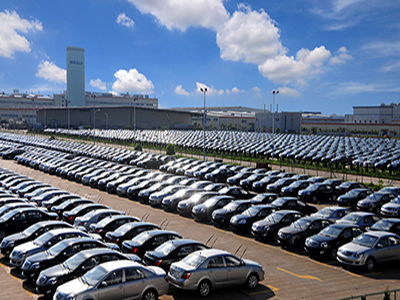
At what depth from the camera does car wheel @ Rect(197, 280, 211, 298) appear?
1081cm

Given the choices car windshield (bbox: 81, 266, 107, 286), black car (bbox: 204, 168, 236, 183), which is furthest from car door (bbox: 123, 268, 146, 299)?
black car (bbox: 204, 168, 236, 183)

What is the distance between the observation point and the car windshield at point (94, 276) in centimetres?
963

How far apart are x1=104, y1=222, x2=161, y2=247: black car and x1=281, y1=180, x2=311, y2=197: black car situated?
1440cm

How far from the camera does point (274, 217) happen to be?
58.6 ft

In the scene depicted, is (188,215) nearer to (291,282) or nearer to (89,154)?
(291,282)

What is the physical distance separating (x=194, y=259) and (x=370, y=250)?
689 centimetres

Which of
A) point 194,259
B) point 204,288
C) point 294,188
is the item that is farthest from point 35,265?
point 294,188

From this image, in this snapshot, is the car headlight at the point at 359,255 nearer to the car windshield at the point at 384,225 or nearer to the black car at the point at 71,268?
the car windshield at the point at 384,225

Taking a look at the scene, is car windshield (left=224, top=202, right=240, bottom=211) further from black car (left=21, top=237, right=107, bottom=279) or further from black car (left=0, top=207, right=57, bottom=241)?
black car (left=0, top=207, right=57, bottom=241)

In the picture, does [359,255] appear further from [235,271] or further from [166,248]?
[166,248]

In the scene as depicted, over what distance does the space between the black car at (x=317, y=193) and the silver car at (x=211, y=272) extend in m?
15.1

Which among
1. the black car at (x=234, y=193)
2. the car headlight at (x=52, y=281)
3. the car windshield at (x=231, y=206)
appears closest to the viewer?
the car headlight at (x=52, y=281)

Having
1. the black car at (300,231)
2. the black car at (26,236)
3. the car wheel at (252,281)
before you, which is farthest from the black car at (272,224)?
the black car at (26,236)

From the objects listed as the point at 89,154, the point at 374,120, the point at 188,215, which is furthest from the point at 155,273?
the point at 374,120
